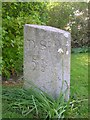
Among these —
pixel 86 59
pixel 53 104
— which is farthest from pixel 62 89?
pixel 86 59

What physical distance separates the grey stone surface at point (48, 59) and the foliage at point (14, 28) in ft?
3.65

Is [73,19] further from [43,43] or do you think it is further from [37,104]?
[37,104]

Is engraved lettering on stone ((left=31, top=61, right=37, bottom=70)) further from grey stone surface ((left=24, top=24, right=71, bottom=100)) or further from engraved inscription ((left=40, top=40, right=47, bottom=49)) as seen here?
engraved inscription ((left=40, top=40, right=47, bottom=49))

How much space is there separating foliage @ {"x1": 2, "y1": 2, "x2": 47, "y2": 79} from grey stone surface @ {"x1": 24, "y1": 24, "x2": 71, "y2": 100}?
111 centimetres

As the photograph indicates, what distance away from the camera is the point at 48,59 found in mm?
3971

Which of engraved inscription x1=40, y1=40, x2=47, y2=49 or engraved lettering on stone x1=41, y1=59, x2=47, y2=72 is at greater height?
engraved inscription x1=40, y1=40, x2=47, y2=49

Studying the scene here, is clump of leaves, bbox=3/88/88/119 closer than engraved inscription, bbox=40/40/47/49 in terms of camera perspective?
Yes

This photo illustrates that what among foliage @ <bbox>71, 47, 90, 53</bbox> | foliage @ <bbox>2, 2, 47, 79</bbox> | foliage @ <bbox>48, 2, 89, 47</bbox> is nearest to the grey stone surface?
foliage @ <bbox>2, 2, 47, 79</bbox>

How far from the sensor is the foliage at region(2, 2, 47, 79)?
5301 millimetres

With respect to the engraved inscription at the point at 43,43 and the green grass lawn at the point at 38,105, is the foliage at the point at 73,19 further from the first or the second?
the engraved inscription at the point at 43,43

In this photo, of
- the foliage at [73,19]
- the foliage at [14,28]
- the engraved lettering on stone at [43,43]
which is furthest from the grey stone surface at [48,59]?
the foliage at [73,19]

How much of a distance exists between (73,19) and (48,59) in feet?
19.9

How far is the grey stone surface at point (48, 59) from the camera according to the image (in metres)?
3.83

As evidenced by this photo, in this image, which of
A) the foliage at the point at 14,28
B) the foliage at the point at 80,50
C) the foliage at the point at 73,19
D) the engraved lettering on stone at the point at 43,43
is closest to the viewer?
Answer: the engraved lettering on stone at the point at 43,43
